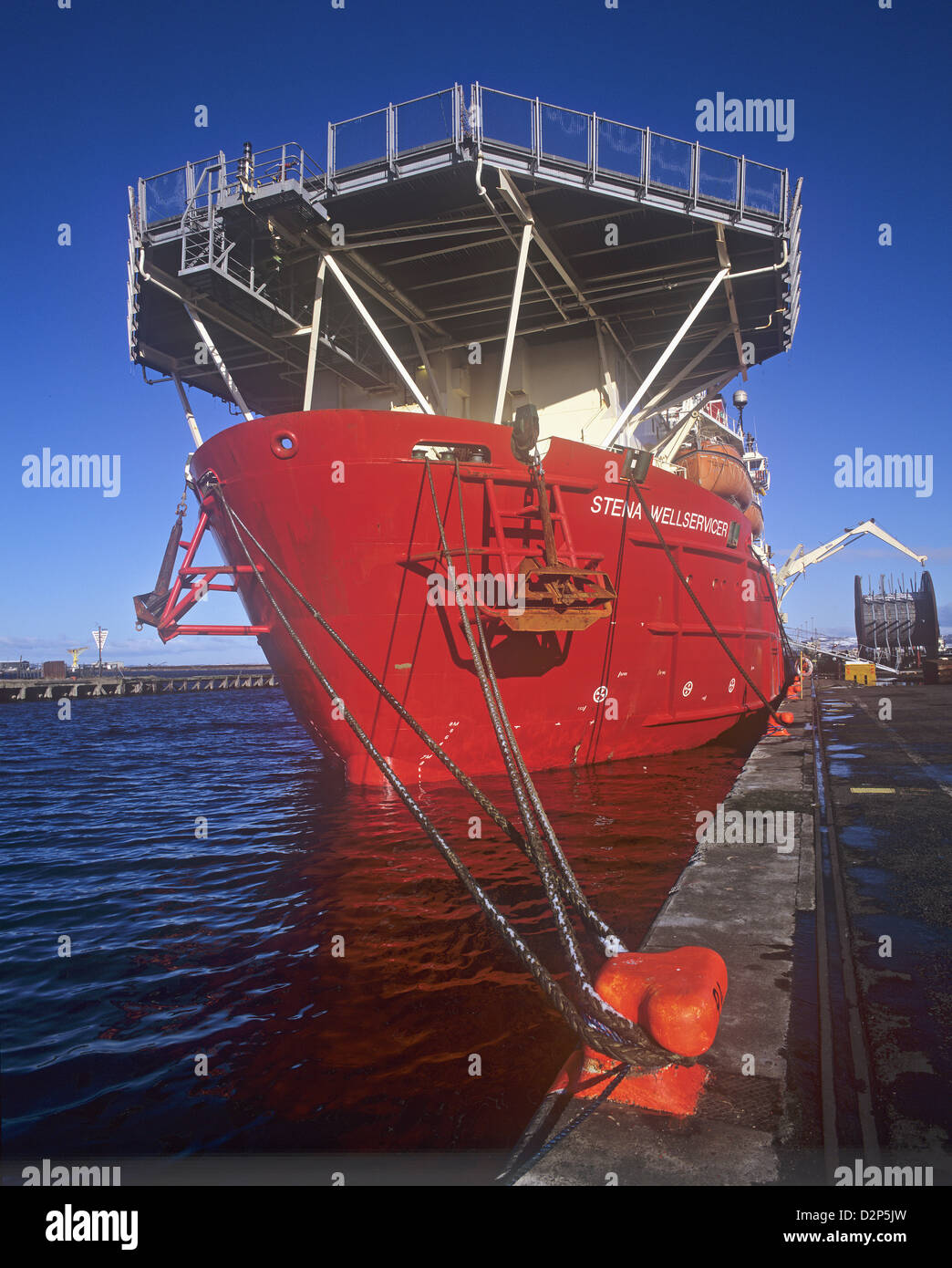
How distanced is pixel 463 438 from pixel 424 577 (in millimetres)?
1861

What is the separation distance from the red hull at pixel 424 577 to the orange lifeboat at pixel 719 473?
27.8 feet

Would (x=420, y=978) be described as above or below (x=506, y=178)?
below

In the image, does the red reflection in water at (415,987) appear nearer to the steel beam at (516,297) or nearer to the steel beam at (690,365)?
the steel beam at (516,297)

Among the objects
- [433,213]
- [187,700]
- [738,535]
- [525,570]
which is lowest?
[187,700]

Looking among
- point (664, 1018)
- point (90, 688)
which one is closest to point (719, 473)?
point (664, 1018)

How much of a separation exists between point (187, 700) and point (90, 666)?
177ft

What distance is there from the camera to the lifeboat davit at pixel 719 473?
19656 mm

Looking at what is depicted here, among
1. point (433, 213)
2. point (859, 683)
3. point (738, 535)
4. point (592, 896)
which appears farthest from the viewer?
point (859, 683)

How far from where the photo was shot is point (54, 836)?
9.43 metres

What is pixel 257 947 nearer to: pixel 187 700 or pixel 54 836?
pixel 54 836

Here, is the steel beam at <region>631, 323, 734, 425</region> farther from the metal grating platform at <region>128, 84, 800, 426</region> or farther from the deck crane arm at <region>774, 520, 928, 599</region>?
the deck crane arm at <region>774, 520, 928, 599</region>

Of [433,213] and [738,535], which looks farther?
[738,535]

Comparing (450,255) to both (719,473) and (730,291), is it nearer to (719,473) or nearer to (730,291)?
(730,291)
